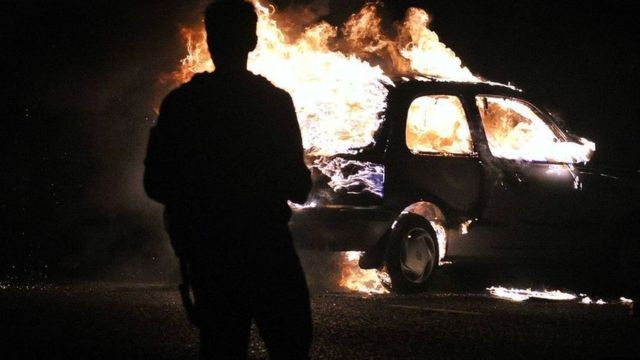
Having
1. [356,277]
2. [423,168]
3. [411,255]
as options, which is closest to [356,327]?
[411,255]

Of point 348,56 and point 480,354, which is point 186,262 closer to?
point 480,354

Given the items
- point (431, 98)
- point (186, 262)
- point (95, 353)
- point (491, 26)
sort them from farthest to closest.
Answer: point (491, 26), point (431, 98), point (95, 353), point (186, 262)

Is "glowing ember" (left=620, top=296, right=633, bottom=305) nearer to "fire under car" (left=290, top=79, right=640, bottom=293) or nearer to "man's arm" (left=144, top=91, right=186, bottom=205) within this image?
"fire under car" (left=290, top=79, right=640, bottom=293)

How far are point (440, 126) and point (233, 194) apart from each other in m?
6.69

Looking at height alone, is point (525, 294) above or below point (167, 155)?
below

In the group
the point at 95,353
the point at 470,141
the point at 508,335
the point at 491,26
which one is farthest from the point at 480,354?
the point at 491,26

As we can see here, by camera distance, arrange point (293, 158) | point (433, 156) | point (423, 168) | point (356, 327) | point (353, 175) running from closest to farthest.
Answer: point (293, 158), point (356, 327), point (353, 175), point (423, 168), point (433, 156)

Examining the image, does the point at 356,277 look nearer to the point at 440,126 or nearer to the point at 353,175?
the point at 353,175

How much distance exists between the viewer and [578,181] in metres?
10.4

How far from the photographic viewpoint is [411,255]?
31.8 feet

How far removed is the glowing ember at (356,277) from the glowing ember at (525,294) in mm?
1186

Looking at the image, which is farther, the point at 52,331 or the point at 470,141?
the point at 470,141

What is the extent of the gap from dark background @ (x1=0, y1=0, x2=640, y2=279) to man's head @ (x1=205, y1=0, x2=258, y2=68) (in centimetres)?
637

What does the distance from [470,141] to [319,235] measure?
1898 mm
